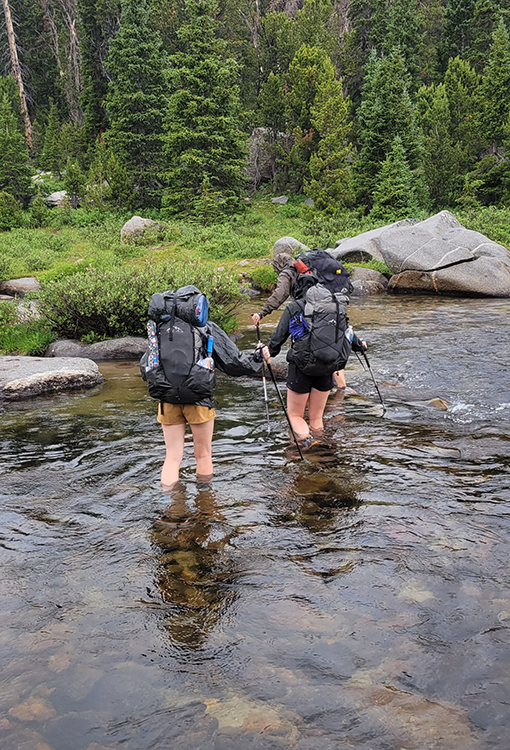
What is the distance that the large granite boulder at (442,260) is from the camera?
58.5 ft

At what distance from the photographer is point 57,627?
12.6 feet

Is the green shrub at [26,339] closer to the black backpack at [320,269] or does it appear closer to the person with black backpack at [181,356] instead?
the black backpack at [320,269]

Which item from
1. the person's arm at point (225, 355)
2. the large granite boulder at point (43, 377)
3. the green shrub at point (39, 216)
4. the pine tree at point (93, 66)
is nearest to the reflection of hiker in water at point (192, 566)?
the person's arm at point (225, 355)

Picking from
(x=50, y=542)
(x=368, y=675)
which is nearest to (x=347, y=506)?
(x=368, y=675)

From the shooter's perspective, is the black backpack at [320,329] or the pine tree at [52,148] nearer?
the black backpack at [320,329]

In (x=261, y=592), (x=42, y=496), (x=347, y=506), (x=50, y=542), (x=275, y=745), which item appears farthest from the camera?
(x=42, y=496)

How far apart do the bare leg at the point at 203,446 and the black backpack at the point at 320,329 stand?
4.33 ft

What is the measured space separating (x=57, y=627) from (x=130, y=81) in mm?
35595

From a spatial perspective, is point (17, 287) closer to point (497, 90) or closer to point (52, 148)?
point (497, 90)

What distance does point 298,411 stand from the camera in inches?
278

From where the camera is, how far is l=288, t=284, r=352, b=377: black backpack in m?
6.21

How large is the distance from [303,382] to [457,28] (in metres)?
44.5

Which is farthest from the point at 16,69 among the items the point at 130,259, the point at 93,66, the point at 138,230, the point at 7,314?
the point at 7,314

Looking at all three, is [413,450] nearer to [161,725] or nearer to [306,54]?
[161,725]
